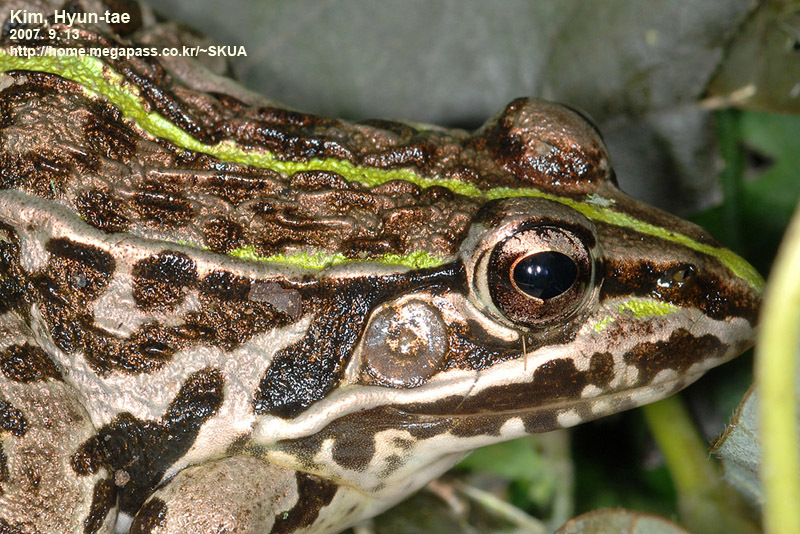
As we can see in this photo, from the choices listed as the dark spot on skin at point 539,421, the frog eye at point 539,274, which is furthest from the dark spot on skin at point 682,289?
the dark spot on skin at point 539,421

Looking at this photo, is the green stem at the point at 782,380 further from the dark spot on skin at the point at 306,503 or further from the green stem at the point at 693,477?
the dark spot on skin at the point at 306,503

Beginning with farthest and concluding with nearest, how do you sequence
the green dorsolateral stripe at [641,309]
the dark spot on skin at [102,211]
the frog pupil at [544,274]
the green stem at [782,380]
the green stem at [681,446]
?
the green stem at [681,446]
the dark spot on skin at [102,211]
the green dorsolateral stripe at [641,309]
the frog pupil at [544,274]
the green stem at [782,380]

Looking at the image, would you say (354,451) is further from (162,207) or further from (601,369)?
(162,207)

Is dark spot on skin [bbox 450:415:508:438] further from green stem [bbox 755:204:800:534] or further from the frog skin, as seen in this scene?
green stem [bbox 755:204:800:534]

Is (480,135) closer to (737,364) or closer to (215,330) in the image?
(215,330)

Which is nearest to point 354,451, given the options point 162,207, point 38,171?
point 162,207

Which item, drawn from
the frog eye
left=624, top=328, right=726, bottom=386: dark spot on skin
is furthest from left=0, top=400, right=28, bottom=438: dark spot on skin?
left=624, top=328, right=726, bottom=386: dark spot on skin

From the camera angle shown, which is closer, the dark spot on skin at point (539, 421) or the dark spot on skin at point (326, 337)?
the dark spot on skin at point (326, 337)

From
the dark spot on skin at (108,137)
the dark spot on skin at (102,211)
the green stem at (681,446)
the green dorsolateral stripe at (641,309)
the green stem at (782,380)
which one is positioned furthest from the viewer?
the green stem at (681,446)
